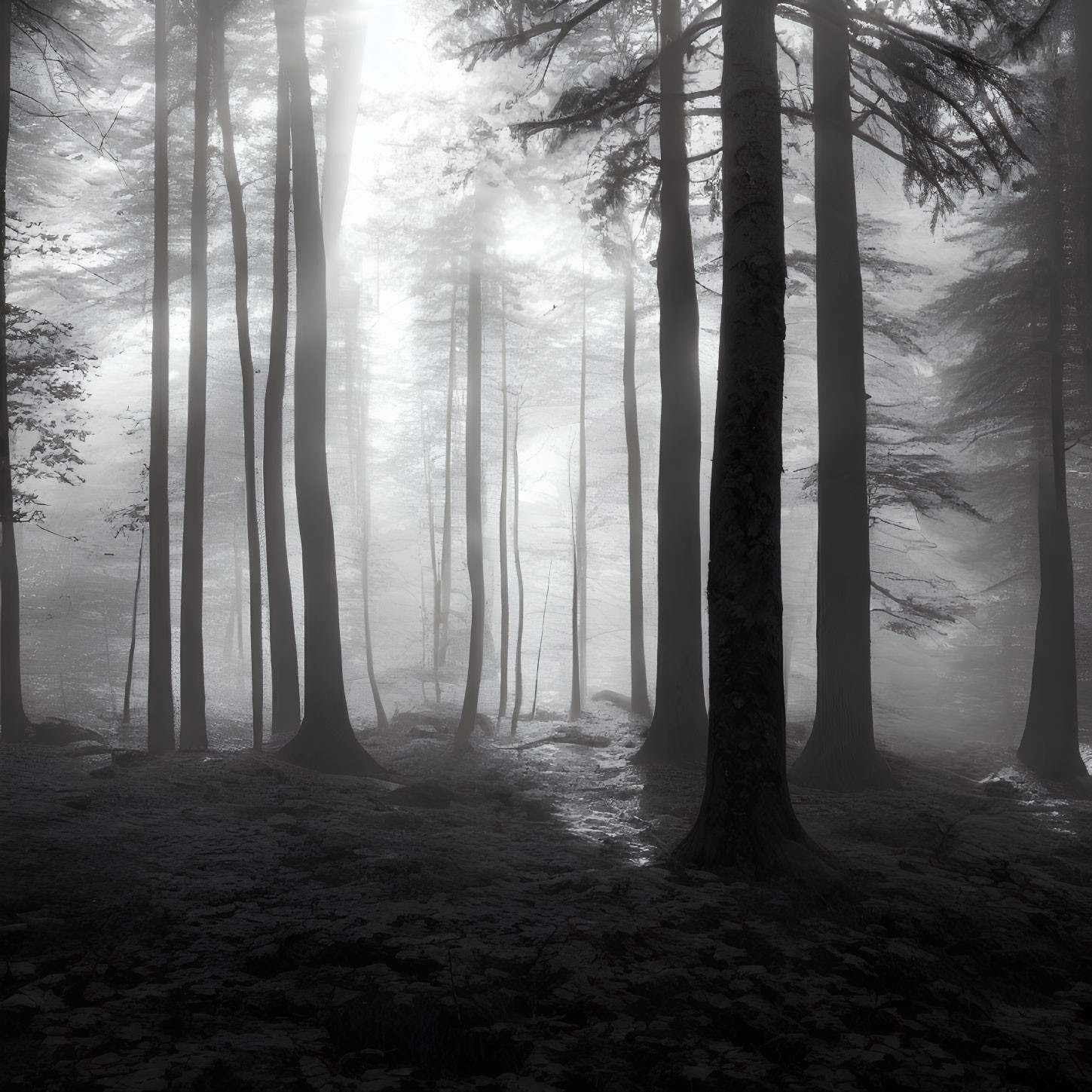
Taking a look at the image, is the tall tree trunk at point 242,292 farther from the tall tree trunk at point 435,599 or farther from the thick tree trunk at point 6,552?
the tall tree trunk at point 435,599

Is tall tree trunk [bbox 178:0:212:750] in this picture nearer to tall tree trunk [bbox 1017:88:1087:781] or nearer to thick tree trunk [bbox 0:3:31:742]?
thick tree trunk [bbox 0:3:31:742]

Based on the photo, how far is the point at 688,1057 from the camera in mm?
3488

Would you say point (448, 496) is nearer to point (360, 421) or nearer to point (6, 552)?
point (360, 421)

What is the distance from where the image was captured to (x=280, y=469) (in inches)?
579

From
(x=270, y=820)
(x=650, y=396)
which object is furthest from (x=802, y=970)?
(x=650, y=396)

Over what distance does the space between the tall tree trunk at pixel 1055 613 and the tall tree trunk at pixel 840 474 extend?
542cm

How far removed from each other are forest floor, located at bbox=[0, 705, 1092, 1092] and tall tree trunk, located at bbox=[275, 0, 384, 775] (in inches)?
131

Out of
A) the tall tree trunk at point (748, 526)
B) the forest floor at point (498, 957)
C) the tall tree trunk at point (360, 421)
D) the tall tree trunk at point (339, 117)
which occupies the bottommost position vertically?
the forest floor at point (498, 957)

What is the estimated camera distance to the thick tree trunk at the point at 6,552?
1195 centimetres

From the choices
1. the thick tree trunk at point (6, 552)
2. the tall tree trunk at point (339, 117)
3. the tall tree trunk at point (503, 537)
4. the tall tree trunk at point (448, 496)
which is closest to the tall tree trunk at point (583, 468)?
the tall tree trunk at point (503, 537)

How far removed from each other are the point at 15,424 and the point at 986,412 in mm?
18190

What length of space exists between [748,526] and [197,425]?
427 inches

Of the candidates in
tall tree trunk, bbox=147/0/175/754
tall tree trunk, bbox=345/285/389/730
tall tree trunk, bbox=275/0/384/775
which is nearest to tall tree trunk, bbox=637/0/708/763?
tall tree trunk, bbox=275/0/384/775

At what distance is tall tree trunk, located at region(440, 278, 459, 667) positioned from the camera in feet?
68.6
